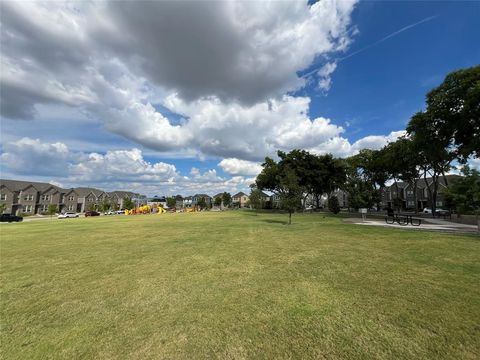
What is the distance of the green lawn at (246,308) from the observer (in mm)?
3596

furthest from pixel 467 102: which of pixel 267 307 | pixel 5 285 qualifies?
pixel 5 285

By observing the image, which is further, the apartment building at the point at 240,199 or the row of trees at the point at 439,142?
the apartment building at the point at 240,199

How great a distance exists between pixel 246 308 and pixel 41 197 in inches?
3635

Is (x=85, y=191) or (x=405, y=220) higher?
(x=85, y=191)

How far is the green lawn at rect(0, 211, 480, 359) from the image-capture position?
360cm

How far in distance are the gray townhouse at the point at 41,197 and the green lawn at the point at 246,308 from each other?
76613 millimetres

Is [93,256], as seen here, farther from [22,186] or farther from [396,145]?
[22,186]

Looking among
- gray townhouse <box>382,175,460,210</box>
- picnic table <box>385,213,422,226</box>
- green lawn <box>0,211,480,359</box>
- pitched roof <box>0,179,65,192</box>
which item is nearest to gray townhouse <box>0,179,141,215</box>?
pitched roof <box>0,179,65,192</box>

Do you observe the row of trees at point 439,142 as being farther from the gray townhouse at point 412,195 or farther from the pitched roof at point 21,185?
the pitched roof at point 21,185

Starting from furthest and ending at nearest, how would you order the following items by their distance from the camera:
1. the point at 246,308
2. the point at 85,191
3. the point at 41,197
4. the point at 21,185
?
the point at 85,191 < the point at 41,197 < the point at 21,185 < the point at 246,308

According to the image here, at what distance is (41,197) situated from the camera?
74.0m

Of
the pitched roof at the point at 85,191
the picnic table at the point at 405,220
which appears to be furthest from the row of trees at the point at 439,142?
the pitched roof at the point at 85,191

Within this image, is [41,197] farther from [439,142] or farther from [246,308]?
[439,142]

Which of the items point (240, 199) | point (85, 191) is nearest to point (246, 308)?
point (85, 191)
